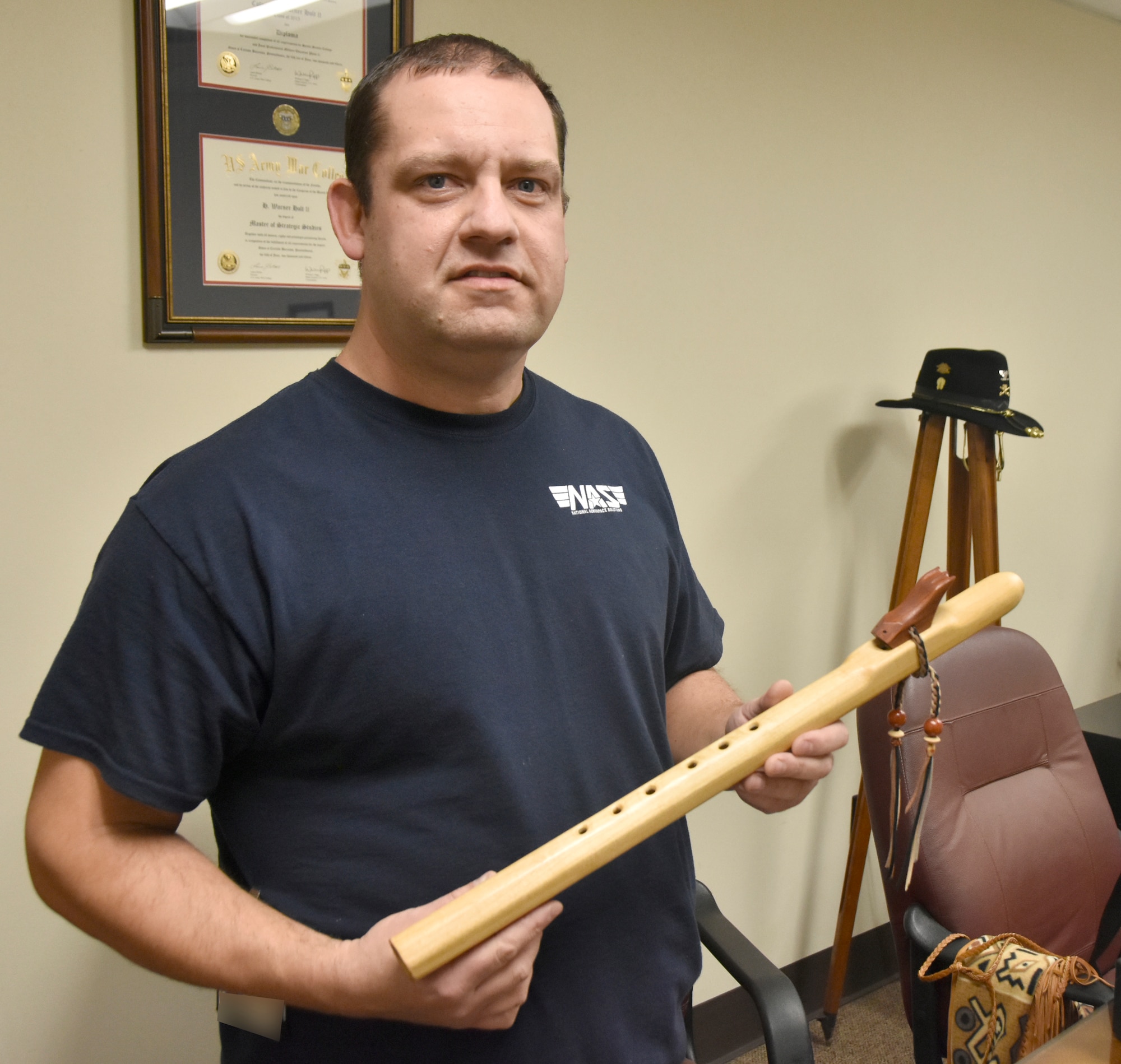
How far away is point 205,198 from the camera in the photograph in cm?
143

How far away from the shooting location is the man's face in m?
0.97

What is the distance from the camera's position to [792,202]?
213 centimetres

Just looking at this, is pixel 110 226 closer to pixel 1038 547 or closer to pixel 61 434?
pixel 61 434

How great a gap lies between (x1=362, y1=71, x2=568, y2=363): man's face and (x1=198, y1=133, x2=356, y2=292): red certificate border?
53 cm

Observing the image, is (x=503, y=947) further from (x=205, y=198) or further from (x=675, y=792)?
(x=205, y=198)

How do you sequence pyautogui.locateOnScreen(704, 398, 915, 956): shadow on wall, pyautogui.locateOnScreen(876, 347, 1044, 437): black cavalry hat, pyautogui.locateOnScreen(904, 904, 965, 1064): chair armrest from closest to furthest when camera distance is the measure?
pyautogui.locateOnScreen(904, 904, 965, 1064): chair armrest < pyautogui.locateOnScreen(876, 347, 1044, 437): black cavalry hat < pyautogui.locateOnScreen(704, 398, 915, 956): shadow on wall

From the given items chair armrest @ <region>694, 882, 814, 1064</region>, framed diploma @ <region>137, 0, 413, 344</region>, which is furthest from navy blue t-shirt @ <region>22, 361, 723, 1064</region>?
framed diploma @ <region>137, 0, 413, 344</region>

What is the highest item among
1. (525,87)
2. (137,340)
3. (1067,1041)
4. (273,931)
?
(525,87)

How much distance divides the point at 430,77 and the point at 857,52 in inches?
61.2

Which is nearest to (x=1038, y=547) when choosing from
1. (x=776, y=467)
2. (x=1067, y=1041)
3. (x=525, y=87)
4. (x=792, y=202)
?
(x=776, y=467)

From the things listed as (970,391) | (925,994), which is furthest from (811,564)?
(925,994)

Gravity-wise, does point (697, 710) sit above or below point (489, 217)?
below

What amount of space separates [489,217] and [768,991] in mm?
1061

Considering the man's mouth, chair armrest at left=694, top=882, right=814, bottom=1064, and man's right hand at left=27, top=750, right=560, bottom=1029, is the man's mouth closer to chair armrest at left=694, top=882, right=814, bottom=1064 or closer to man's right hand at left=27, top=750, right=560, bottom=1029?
man's right hand at left=27, top=750, right=560, bottom=1029
